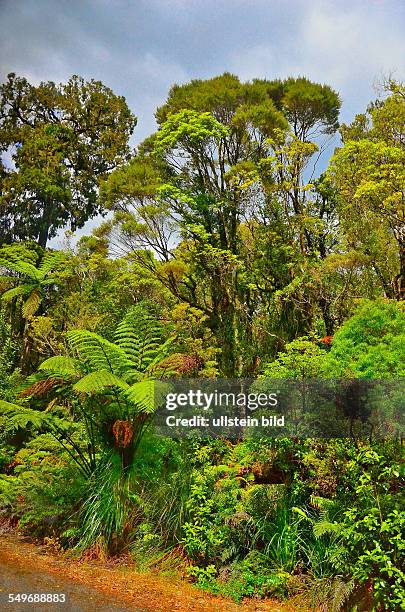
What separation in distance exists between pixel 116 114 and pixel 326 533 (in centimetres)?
1462

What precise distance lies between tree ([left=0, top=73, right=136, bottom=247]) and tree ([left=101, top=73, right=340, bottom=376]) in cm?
357

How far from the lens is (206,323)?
11.2 m

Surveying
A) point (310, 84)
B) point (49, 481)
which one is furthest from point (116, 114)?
point (49, 481)

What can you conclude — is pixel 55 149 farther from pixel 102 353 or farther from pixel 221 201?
pixel 102 353

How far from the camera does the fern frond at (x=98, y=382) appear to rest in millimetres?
5223

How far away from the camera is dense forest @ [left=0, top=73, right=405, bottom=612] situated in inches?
189

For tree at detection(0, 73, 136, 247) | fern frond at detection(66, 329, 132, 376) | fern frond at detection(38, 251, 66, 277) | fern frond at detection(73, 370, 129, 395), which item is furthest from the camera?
tree at detection(0, 73, 136, 247)

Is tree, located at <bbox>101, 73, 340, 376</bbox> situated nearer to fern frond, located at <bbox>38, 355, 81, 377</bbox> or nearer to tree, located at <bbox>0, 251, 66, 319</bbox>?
tree, located at <bbox>0, 251, 66, 319</bbox>

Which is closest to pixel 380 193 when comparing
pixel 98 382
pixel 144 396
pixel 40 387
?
pixel 144 396

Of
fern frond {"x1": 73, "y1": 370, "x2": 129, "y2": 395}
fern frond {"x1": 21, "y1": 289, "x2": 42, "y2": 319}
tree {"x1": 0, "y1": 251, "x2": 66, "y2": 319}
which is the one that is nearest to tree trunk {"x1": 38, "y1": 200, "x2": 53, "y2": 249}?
tree {"x1": 0, "y1": 251, "x2": 66, "y2": 319}

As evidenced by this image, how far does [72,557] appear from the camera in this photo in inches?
209

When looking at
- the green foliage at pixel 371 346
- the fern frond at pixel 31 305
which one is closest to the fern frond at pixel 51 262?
Result: the fern frond at pixel 31 305

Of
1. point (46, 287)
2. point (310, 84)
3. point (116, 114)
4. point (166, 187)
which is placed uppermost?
point (116, 114)

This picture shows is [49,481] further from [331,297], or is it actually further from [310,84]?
[310,84]
